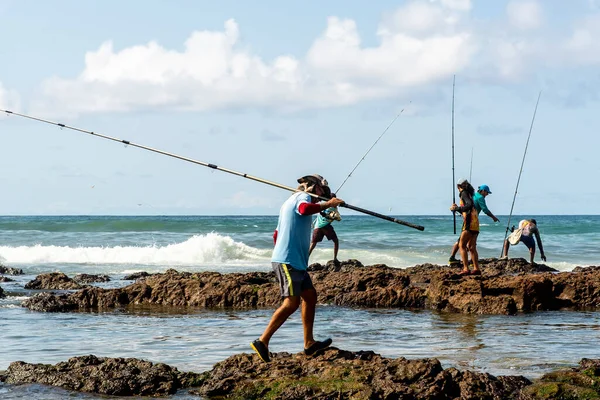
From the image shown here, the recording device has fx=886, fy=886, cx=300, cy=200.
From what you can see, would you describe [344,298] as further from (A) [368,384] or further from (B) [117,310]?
(A) [368,384]

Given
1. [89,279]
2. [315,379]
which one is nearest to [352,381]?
[315,379]

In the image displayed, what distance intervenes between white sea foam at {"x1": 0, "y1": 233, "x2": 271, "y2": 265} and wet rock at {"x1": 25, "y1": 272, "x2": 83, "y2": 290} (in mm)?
12119

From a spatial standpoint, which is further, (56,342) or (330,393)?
(56,342)

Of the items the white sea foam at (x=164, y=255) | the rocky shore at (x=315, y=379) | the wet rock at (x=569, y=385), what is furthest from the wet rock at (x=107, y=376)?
the white sea foam at (x=164, y=255)

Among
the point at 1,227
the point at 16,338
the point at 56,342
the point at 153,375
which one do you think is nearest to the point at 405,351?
the point at 153,375

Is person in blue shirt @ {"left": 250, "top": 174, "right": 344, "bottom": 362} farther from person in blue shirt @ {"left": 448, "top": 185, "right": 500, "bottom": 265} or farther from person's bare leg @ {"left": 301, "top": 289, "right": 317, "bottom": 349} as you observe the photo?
person in blue shirt @ {"left": 448, "top": 185, "right": 500, "bottom": 265}

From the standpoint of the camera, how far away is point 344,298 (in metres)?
13.9

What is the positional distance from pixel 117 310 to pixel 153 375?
246 inches

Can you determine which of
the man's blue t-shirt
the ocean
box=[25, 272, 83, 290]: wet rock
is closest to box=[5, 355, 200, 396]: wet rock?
the ocean

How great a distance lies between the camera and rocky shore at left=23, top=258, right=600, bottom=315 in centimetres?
1277

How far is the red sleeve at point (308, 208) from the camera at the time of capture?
764 centimetres

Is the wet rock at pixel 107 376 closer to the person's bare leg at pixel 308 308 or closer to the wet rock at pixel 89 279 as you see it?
the person's bare leg at pixel 308 308

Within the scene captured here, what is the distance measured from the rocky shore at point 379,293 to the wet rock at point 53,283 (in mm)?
2660

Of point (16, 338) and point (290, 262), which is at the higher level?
point (290, 262)
